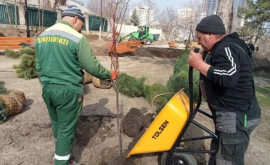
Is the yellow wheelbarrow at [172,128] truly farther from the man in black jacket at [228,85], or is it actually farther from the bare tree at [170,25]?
the bare tree at [170,25]

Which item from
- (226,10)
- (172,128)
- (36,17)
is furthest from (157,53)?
(36,17)

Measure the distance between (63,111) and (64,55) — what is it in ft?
2.09

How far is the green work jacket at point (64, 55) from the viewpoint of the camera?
215cm

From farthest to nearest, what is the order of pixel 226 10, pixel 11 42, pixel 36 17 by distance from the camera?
pixel 36 17 → pixel 11 42 → pixel 226 10

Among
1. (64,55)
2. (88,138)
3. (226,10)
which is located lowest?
(88,138)

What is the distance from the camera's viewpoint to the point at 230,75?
65.2 inches

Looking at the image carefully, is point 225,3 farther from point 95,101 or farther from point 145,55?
point 145,55

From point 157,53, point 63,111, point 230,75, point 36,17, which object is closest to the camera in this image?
point 230,75

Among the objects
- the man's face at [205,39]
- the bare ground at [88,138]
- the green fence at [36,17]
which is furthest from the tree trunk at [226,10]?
the green fence at [36,17]

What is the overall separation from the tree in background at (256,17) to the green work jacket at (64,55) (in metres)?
19.7

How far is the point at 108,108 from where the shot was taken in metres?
4.58

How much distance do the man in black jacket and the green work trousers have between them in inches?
53.8

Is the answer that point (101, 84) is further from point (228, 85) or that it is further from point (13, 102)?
point (228, 85)

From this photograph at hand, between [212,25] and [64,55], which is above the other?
[212,25]
